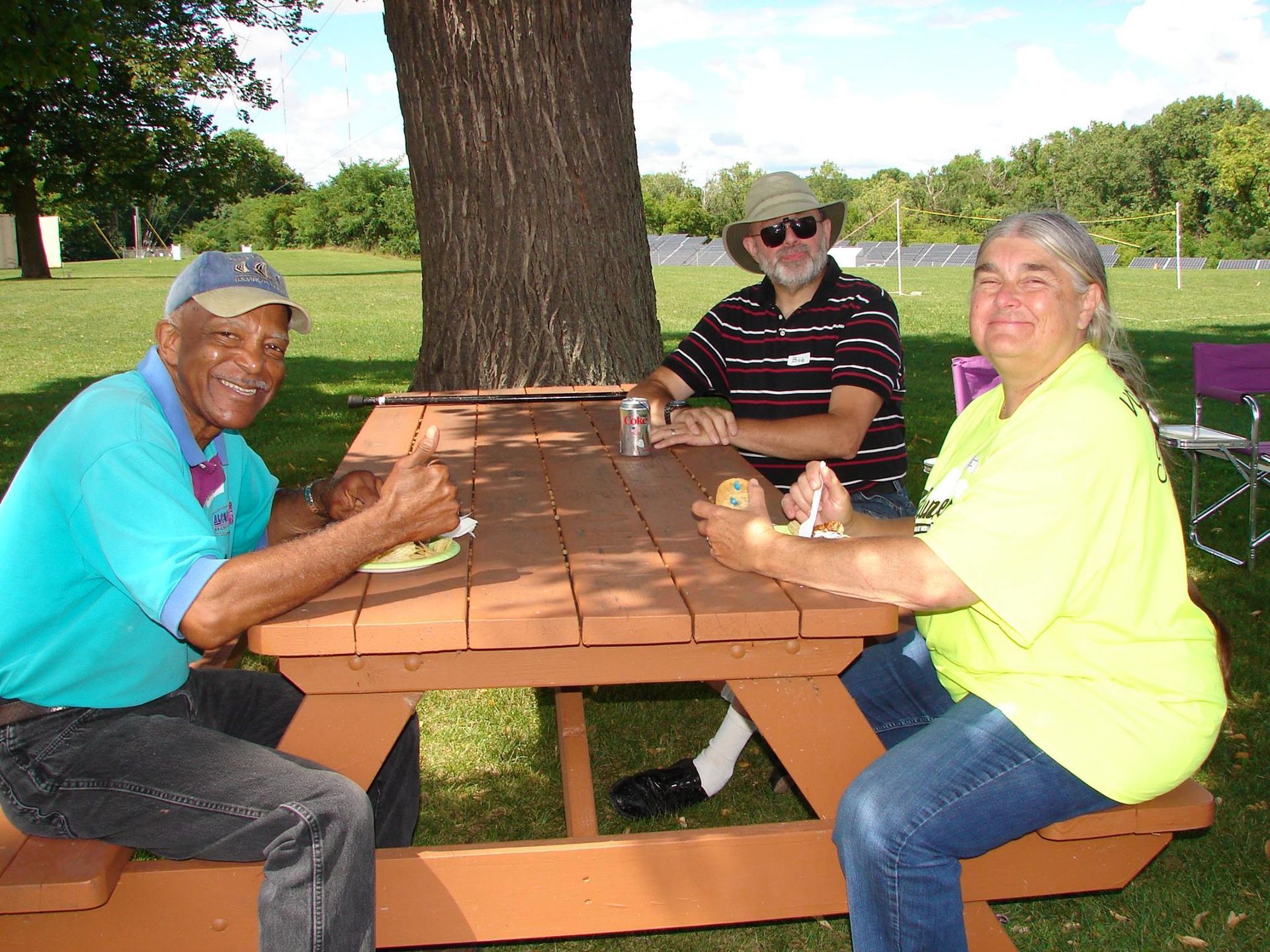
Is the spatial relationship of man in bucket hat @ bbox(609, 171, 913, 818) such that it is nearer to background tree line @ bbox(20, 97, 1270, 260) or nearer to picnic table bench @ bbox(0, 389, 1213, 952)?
picnic table bench @ bbox(0, 389, 1213, 952)

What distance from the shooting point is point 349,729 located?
214 centimetres

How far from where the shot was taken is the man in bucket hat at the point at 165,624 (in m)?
1.97

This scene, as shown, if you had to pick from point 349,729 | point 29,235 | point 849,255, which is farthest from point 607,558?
point 29,235

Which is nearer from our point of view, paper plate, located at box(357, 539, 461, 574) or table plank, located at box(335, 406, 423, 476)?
paper plate, located at box(357, 539, 461, 574)

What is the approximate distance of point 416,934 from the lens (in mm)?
2236

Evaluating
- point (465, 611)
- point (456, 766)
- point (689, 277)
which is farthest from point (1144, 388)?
point (689, 277)

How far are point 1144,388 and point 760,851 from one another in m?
1.22

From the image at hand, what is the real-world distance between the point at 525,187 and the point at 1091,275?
3.46 meters

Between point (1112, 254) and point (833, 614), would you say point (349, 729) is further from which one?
point (1112, 254)

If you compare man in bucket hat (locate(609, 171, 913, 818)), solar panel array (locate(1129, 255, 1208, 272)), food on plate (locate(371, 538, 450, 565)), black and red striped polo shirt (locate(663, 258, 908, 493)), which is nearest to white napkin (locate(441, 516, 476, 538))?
food on plate (locate(371, 538, 450, 565))

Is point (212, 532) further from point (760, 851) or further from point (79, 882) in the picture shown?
point (760, 851)

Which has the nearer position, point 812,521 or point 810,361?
point 812,521

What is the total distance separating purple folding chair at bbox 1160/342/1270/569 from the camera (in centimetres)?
549

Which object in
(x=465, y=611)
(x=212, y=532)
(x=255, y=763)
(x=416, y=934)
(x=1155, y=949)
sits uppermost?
(x=212, y=532)
